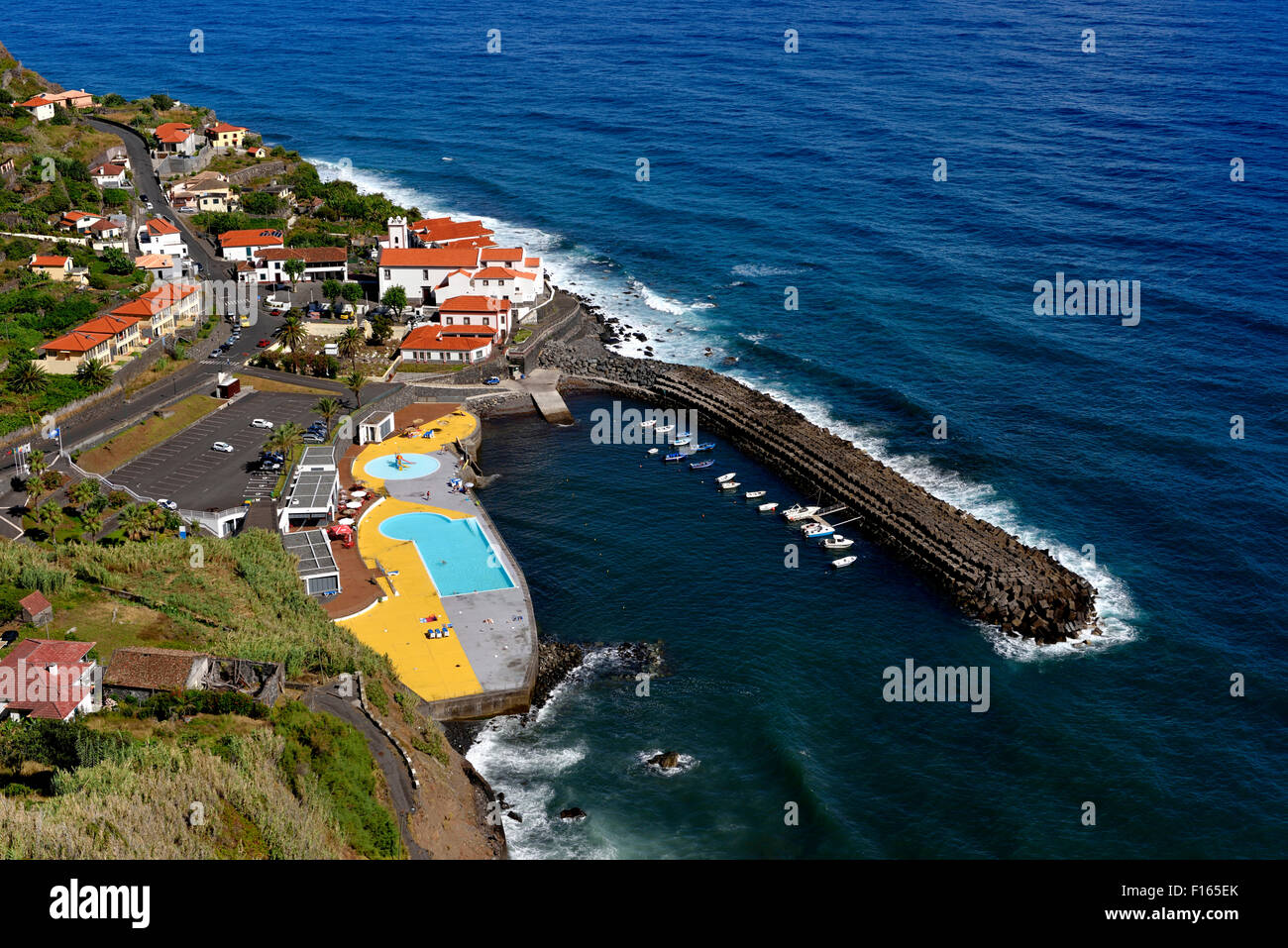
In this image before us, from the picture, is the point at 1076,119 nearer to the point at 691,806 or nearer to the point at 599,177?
the point at 599,177

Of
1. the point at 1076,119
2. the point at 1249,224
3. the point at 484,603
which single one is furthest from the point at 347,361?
the point at 1076,119

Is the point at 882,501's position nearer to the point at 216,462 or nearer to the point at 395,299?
the point at 216,462

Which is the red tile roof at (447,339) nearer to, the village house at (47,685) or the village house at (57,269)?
the village house at (57,269)

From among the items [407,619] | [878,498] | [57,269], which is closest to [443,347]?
[407,619]

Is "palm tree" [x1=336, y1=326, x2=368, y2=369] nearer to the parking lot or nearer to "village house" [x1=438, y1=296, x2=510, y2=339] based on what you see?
the parking lot

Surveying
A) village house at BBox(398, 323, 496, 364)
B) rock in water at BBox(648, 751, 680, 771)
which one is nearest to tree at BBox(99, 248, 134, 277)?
village house at BBox(398, 323, 496, 364)

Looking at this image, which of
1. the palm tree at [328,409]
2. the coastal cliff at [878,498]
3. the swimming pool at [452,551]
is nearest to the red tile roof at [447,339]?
the coastal cliff at [878,498]
